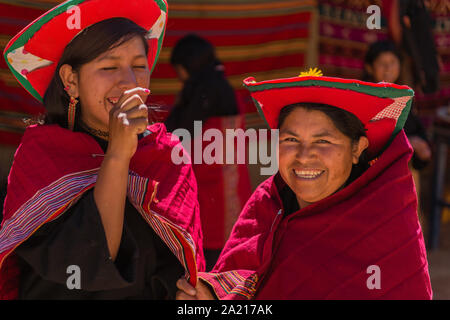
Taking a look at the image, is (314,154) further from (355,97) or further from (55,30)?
(55,30)

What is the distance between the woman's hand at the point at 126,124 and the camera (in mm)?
1802

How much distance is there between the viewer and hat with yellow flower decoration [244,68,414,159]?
206 cm

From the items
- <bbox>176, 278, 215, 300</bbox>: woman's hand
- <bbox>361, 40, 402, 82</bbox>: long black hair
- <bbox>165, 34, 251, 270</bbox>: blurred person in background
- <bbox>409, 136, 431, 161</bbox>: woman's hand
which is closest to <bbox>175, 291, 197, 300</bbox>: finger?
<bbox>176, 278, 215, 300</bbox>: woman's hand

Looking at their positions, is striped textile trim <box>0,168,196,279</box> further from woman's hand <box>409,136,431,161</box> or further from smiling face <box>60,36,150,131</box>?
woman's hand <box>409,136,431,161</box>

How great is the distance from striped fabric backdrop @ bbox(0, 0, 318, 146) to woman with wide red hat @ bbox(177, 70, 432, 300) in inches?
113

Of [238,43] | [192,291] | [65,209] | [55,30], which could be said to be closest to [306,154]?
[192,291]

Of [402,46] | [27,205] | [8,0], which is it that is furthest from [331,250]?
[8,0]

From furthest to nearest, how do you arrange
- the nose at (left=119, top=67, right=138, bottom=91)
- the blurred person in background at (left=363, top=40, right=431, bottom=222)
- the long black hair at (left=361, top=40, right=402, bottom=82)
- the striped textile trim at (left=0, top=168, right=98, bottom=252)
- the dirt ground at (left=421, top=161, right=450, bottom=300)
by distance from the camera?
the dirt ground at (left=421, top=161, right=450, bottom=300), the long black hair at (left=361, top=40, right=402, bottom=82), the blurred person in background at (left=363, top=40, right=431, bottom=222), the nose at (left=119, top=67, right=138, bottom=91), the striped textile trim at (left=0, top=168, right=98, bottom=252)

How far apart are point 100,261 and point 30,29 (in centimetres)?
82

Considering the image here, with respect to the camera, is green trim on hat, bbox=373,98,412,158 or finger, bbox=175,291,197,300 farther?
green trim on hat, bbox=373,98,412,158

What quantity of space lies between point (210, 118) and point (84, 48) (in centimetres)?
202

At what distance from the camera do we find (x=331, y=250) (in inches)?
79.6

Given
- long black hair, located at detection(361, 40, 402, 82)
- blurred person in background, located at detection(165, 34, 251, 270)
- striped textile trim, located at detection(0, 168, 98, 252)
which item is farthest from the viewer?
long black hair, located at detection(361, 40, 402, 82)

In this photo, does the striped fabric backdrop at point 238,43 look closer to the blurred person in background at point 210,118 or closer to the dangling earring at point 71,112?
the blurred person in background at point 210,118
